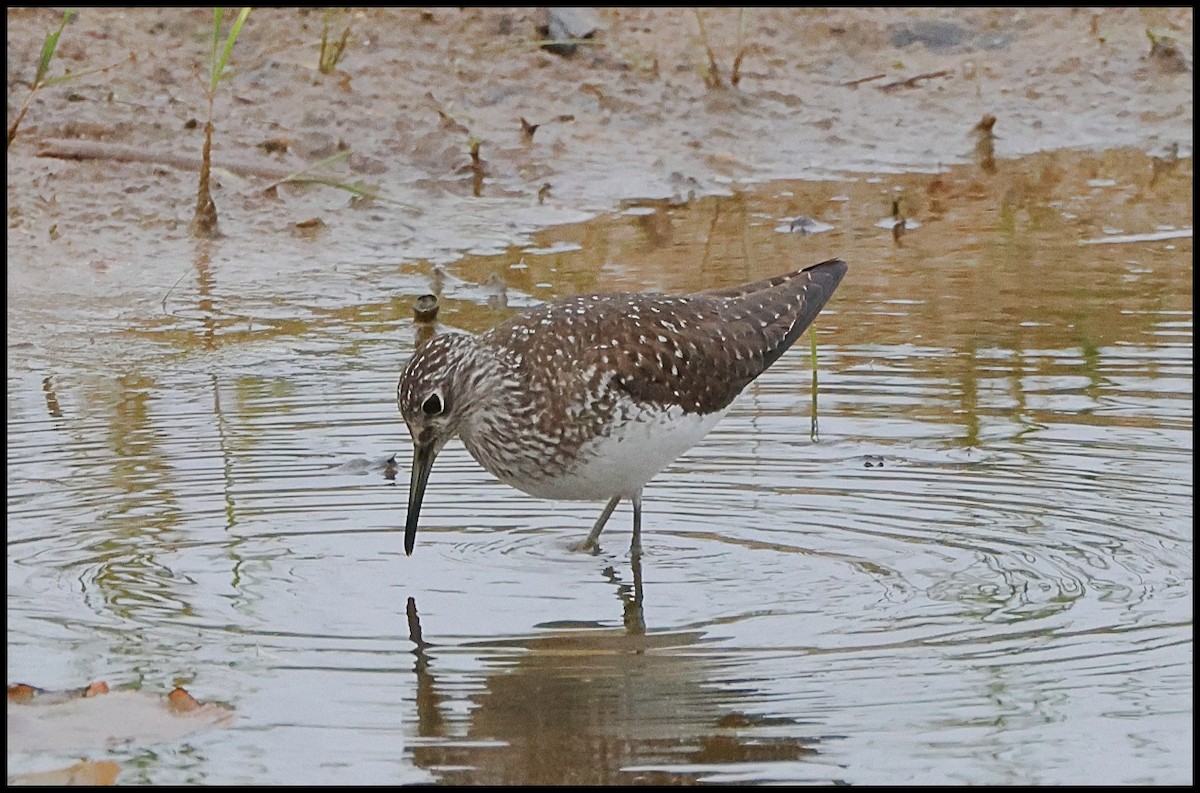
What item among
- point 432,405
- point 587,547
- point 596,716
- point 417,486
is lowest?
point 596,716

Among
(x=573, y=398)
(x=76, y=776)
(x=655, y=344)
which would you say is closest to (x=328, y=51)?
(x=655, y=344)

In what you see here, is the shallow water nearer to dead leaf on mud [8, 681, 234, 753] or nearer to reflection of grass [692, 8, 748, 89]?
dead leaf on mud [8, 681, 234, 753]

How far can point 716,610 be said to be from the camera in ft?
18.2

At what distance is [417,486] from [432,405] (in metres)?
0.27

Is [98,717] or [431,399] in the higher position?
[431,399]

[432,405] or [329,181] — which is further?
[329,181]

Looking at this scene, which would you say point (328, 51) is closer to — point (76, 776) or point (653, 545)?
point (653, 545)

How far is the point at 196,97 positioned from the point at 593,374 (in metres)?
6.39

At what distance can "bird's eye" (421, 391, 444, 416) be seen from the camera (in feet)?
19.9

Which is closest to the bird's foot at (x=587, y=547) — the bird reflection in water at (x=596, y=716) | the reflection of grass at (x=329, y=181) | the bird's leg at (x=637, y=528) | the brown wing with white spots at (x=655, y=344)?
the bird's leg at (x=637, y=528)

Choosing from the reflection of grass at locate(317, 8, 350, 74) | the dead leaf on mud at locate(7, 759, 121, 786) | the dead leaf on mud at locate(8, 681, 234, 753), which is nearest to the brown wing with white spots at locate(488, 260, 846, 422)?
the dead leaf on mud at locate(8, 681, 234, 753)

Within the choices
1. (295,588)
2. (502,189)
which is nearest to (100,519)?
(295,588)

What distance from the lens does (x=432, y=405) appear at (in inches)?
240

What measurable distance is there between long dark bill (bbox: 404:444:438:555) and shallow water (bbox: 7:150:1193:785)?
134 millimetres
